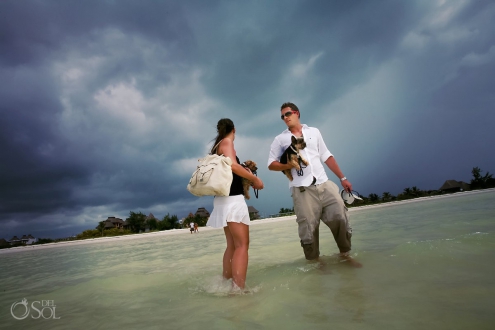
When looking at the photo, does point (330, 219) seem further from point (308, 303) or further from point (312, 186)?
point (308, 303)

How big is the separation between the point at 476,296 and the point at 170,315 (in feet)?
7.81

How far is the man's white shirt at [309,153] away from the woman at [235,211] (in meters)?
0.84

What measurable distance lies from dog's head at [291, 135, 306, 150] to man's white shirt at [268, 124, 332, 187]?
9 centimetres

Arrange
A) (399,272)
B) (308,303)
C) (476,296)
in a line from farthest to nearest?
1. (399,272)
2. (308,303)
3. (476,296)

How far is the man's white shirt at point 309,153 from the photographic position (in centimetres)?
376

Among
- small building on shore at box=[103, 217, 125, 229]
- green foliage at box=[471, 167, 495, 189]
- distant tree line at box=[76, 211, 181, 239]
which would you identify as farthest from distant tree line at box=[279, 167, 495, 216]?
small building on shore at box=[103, 217, 125, 229]

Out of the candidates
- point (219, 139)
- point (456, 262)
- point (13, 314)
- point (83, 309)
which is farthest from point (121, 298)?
point (456, 262)

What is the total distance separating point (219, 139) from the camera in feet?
10.8

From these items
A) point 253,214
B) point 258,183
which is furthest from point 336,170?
point 253,214

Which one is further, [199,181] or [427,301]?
[199,181]

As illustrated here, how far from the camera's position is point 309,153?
12.6 feet

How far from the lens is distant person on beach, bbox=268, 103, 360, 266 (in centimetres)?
369

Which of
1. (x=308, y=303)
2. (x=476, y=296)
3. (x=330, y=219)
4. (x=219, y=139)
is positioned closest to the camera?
(x=476, y=296)

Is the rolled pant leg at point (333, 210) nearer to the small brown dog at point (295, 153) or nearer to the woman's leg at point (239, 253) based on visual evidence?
the small brown dog at point (295, 153)
